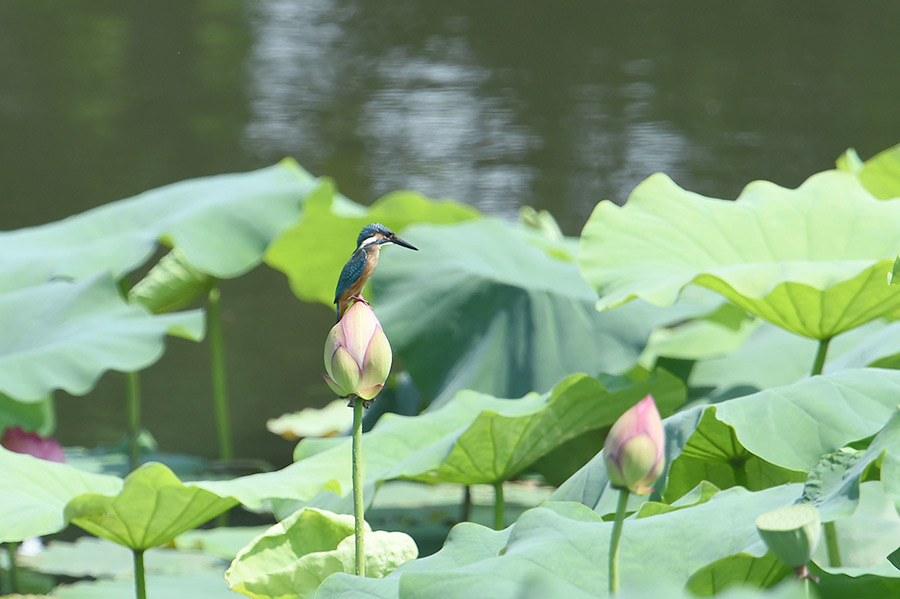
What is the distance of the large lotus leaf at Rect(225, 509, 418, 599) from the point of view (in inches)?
35.4

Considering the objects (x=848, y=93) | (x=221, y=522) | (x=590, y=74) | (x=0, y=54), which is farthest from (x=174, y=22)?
(x=221, y=522)

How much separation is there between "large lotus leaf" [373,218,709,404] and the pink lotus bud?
0.55 meters

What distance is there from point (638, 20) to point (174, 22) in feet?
9.36

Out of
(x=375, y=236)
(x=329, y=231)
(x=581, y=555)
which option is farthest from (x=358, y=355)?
(x=329, y=231)

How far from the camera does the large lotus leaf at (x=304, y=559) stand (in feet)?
2.95

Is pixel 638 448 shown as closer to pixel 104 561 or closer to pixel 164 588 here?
pixel 164 588

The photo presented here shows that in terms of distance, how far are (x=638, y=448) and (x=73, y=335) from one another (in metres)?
1.23

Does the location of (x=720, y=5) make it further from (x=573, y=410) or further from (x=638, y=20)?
(x=573, y=410)

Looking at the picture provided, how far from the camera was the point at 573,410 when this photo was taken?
1251 millimetres

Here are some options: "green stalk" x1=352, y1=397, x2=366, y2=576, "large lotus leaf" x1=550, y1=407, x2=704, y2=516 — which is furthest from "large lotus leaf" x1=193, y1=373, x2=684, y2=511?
"green stalk" x1=352, y1=397, x2=366, y2=576

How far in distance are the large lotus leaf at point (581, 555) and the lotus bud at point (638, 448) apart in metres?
0.15

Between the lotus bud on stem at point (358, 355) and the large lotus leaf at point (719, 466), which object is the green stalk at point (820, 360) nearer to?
the large lotus leaf at point (719, 466)

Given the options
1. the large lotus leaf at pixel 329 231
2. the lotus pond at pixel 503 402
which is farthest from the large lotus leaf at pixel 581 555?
the large lotus leaf at pixel 329 231

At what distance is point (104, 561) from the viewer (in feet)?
5.21
